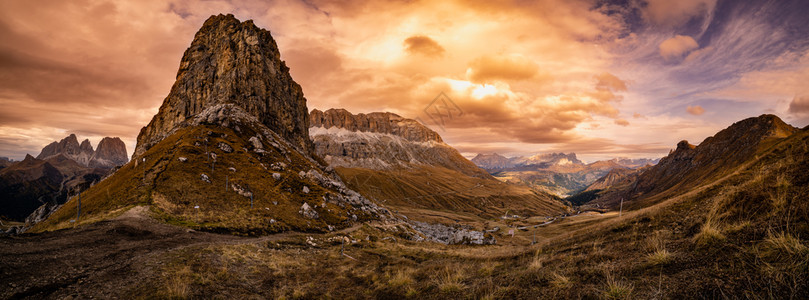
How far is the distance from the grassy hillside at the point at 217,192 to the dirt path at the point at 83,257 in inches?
256

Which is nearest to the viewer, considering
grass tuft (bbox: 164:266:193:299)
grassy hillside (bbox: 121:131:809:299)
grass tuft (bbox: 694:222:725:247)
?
grassy hillside (bbox: 121:131:809:299)

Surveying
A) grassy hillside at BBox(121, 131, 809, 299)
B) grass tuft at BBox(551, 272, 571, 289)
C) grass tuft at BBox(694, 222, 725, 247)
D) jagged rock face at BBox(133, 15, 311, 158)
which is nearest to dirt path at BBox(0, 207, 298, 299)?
grassy hillside at BBox(121, 131, 809, 299)

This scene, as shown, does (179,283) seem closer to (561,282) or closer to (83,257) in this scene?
(83,257)

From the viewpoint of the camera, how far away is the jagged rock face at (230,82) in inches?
3745

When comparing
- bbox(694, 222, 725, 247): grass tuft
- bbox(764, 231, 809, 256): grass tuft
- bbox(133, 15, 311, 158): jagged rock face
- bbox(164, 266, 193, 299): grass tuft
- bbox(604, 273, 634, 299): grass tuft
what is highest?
bbox(133, 15, 311, 158): jagged rock face

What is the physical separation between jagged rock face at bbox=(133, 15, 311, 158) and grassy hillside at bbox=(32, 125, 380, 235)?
114 ft

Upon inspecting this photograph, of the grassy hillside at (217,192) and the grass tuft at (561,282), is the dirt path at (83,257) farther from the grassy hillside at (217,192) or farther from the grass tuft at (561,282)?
the grass tuft at (561,282)

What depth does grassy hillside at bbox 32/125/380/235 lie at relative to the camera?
33406 millimetres

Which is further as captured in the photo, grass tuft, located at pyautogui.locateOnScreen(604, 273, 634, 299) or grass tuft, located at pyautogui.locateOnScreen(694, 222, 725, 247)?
grass tuft, located at pyautogui.locateOnScreen(694, 222, 725, 247)

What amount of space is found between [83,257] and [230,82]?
A: 93.5 meters

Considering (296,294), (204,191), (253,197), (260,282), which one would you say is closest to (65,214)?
(204,191)

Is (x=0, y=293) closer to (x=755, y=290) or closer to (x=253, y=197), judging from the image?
(x=755, y=290)

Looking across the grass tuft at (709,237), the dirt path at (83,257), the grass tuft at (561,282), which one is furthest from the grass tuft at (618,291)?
the dirt path at (83,257)

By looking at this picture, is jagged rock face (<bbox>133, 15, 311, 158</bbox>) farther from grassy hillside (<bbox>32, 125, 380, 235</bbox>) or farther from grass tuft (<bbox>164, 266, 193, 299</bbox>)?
grass tuft (<bbox>164, 266, 193, 299</bbox>)
